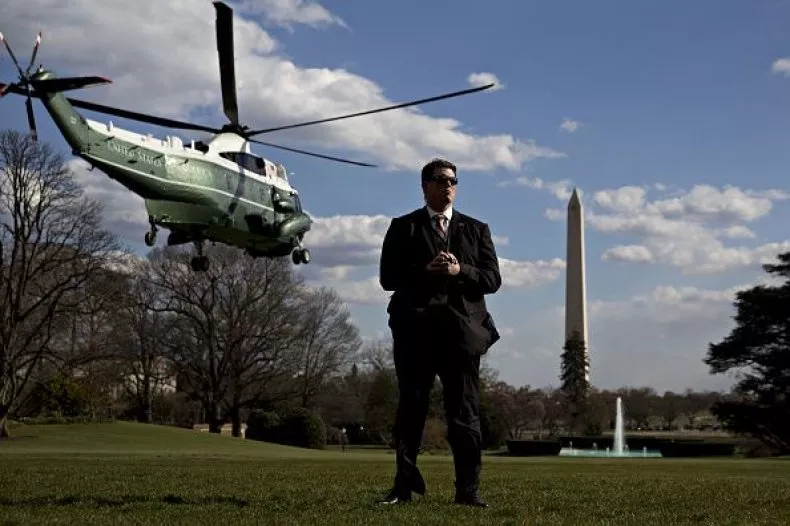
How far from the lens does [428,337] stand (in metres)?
6.93

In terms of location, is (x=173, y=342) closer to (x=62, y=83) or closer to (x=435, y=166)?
(x=62, y=83)

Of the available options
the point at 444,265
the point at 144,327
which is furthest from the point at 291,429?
the point at 444,265

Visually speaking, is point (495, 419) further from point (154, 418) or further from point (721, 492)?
point (721, 492)

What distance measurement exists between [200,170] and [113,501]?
73.6ft

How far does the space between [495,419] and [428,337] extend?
2285 inches

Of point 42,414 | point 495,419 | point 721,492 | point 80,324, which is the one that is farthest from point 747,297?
point 721,492

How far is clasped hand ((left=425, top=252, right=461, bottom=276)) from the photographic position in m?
6.71

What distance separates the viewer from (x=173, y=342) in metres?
62.7

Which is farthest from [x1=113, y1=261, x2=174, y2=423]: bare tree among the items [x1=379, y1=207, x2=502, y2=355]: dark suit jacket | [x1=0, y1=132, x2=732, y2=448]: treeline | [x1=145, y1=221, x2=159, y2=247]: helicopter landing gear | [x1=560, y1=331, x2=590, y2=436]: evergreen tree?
[x1=379, y1=207, x2=502, y2=355]: dark suit jacket

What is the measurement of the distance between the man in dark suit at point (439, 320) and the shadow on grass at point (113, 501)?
1.24 metres

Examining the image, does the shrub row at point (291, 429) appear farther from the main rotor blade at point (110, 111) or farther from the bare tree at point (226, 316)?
the main rotor blade at point (110, 111)

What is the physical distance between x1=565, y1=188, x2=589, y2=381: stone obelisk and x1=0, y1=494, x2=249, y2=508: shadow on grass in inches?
2852

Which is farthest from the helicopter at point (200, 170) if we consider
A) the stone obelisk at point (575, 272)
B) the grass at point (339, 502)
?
the stone obelisk at point (575, 272)

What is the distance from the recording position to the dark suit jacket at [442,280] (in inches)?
271
